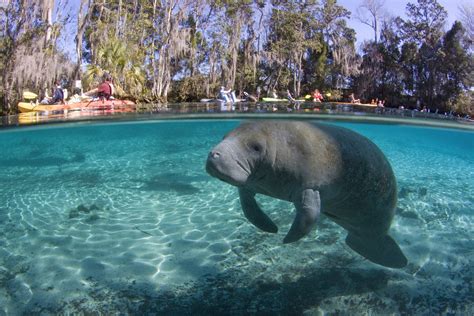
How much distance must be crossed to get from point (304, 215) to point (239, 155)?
669 millimetres

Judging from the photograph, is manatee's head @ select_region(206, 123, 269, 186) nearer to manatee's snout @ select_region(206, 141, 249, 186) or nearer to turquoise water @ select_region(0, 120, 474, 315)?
manatee's snout @ select_region(206, 141, 249, 186)

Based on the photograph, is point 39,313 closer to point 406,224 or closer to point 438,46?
point 406,224

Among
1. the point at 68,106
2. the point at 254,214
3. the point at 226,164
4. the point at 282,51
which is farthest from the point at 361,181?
the point at 282,51

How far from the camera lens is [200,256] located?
482 cm

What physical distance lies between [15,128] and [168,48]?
62.2ft

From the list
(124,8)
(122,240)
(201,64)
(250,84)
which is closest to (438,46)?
(250,84)

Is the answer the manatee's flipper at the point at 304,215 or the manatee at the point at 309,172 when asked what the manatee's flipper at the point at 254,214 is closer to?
the manatee at the point at 309,172

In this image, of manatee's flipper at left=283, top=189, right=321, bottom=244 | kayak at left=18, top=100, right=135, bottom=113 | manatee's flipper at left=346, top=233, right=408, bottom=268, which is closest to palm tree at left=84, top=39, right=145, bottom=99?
kayak at left=18, top=100, right=135, bottom=113

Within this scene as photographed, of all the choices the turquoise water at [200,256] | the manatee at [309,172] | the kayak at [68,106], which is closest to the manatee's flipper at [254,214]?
the manatee at [309,172]

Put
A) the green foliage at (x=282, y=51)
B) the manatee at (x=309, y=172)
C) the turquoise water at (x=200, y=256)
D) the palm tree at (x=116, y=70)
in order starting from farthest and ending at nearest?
the green foliage at (x=282, y=51) < the palm tree at (x=116, y=70) < the turquoise water at (x=200, y=256) < the manatee at (x=309, y=172)

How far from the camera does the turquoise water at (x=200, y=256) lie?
3807 mm

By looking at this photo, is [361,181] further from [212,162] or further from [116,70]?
[116,70]

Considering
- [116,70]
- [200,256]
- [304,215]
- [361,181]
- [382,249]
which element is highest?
[116,70]

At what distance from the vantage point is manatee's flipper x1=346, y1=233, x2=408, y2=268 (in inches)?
153
